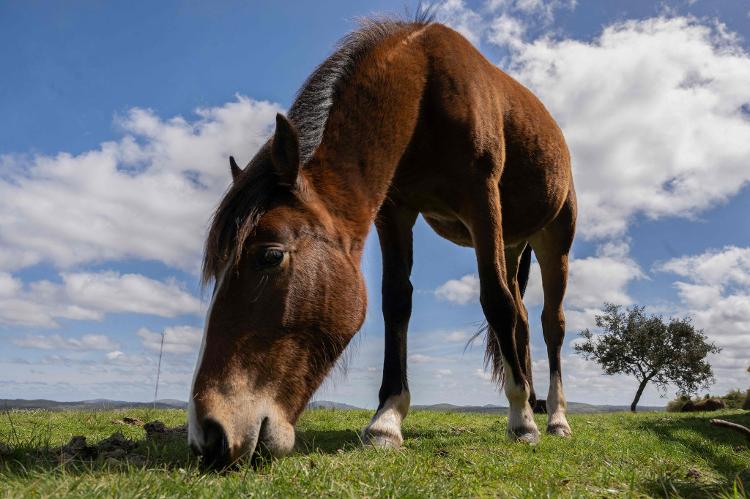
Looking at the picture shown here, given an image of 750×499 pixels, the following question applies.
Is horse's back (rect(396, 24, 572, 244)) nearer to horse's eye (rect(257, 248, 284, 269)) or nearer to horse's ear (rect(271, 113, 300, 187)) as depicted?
horse's ear (rect(271, 113, 300, 187))

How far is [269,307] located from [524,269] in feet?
20.2

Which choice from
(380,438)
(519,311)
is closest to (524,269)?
(519,311)

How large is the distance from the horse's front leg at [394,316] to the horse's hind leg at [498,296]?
31.8 inches

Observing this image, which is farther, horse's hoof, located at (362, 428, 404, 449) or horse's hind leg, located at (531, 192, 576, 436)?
horse's hind leg, located at (531, 192, 576, 436)

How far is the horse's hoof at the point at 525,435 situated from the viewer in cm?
514

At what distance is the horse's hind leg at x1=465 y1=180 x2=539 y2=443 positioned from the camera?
16.8 feet

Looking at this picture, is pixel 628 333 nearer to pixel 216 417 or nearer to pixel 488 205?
pixel 488 205

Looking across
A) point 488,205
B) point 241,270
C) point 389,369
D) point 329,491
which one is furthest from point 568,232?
point 329,491

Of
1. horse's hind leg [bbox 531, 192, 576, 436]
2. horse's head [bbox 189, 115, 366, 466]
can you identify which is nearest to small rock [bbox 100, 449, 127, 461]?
horse's head [bbox 189, 115, 366, 466]

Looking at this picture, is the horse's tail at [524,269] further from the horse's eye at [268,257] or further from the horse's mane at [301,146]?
the horse's eye at [268,257]

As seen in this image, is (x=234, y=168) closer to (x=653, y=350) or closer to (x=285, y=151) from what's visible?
(x=285, y=151)

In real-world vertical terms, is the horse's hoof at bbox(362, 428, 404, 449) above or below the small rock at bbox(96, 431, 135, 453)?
above

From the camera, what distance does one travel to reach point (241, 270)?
348cm

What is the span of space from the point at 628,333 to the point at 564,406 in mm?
29151
